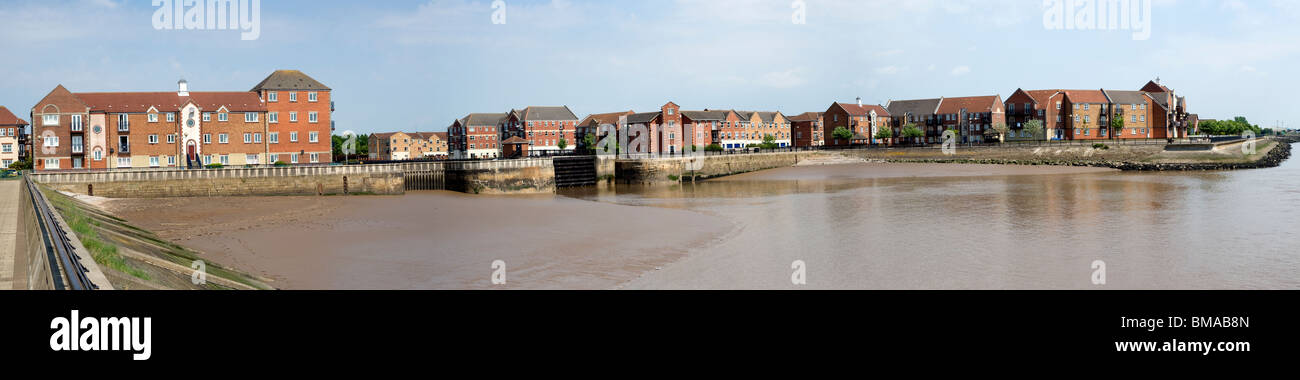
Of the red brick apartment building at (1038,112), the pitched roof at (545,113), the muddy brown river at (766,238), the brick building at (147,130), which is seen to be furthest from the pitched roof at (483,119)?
the muddy brown river at (766,238)

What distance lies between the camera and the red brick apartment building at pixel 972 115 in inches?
4469

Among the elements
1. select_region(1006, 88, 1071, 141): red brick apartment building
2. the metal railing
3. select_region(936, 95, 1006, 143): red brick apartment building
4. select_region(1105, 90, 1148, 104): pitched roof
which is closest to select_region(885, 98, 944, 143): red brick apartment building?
select_region(936, 95, 1006, 143): red brick apartment building

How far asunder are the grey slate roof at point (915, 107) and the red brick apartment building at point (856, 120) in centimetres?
202

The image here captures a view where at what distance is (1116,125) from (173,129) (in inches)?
4494

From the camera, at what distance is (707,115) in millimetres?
119625

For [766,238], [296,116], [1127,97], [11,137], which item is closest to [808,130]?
[1127,97]

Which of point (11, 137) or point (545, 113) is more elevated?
point (545, 113)

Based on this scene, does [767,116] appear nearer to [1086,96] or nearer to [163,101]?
[1086,96]

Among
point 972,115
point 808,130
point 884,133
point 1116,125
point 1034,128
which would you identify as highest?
point 972,115

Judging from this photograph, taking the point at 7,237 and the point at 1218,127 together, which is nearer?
the point at 7,237

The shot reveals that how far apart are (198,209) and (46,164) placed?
31384mm

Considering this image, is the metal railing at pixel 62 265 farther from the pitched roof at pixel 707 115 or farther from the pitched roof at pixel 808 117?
the pitched roof at pixel 808 117
